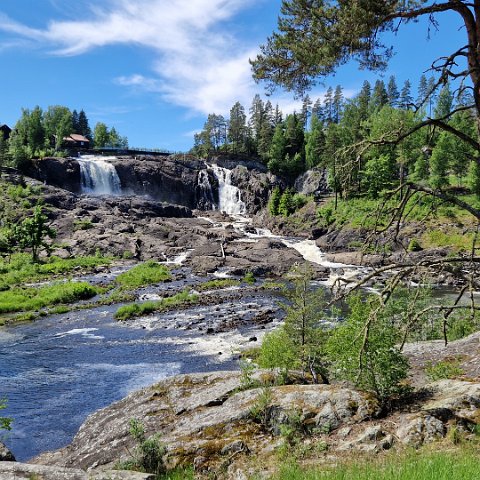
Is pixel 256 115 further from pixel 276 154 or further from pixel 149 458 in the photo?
pixel 149 458

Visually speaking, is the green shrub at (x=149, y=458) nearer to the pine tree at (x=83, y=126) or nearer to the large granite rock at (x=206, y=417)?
the large granite rock at (x=206, y=417)

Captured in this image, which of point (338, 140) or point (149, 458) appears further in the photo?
point (338, 140)

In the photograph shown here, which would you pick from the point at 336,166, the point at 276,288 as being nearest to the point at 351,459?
the point at 336,166

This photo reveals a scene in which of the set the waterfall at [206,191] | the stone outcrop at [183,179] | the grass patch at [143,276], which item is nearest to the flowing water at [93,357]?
the grass patch at [143,276]

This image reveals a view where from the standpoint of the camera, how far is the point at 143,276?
A: 55719 mm

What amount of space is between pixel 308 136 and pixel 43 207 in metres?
70.6

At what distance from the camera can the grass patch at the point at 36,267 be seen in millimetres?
54969

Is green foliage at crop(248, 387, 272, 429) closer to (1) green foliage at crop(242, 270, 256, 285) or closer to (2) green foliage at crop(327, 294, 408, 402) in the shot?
(2) green foliage at crop(327, 294, 408, 402)

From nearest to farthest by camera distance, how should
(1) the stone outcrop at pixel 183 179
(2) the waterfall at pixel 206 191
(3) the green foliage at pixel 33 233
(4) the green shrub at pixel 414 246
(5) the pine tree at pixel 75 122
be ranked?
(4) the green shrub at pixel 414 246 < (3) the green foliage at pixel 33 233 < (1) the stone outcrop at pixel 183 179 < (2) the waterfall at pixel 206 191 < (5) the pine tree at pixel 75 122

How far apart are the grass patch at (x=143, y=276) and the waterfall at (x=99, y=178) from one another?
48059mm

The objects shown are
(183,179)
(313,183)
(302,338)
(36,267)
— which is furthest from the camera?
(183,179)

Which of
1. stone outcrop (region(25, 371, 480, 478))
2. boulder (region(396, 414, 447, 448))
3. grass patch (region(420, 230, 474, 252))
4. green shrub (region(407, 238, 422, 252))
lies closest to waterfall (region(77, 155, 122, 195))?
green shrub (region(407, 238, 422, 252))

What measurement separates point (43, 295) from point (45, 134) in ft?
317

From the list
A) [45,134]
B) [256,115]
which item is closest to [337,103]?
Result: [256,115]
